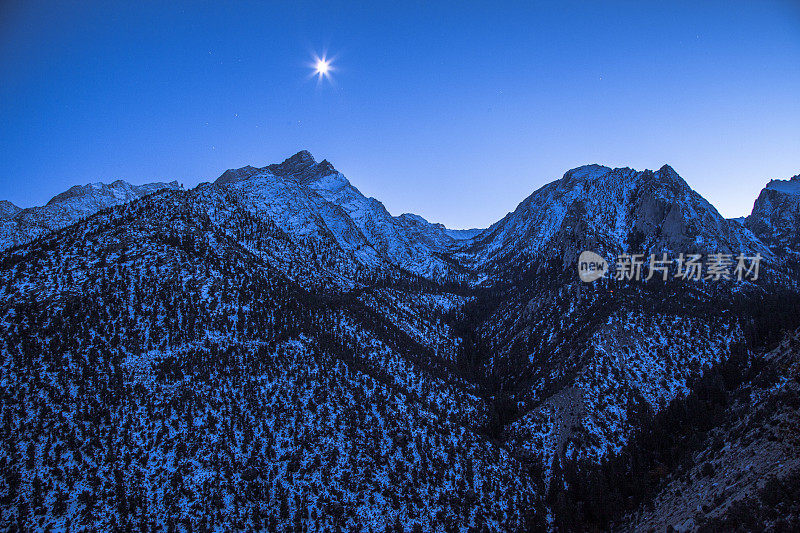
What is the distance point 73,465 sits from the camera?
45406 mm

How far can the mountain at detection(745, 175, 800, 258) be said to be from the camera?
144500mm

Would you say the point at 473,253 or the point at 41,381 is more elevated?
the point at 473,253

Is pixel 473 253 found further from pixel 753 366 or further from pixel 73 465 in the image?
pixel 73 465

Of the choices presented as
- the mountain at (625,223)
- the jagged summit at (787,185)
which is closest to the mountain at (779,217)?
the jagged summit at (787,185)

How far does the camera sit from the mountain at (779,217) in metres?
144

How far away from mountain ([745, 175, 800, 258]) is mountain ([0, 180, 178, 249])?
26049 cm

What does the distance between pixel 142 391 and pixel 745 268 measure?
147 metres

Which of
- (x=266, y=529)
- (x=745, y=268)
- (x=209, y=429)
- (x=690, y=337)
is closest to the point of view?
(x=266, y=529)

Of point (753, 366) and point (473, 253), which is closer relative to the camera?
point (753, 366)

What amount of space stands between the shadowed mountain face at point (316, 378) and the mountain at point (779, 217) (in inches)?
1254

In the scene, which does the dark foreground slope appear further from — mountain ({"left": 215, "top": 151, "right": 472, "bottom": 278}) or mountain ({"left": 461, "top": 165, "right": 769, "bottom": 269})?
mountain ({"left": 461, "top": 165, "right": 769, "bottom": 269})

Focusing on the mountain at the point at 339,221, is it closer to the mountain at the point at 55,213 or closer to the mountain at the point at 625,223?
the mountain at the point at 625,223

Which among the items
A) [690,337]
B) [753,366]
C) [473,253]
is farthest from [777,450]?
[473,253]

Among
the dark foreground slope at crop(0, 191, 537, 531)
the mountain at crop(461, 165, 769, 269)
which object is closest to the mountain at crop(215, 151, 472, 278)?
the mountain at crop(461, 165, 769, 269)
